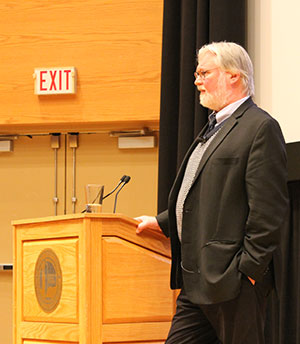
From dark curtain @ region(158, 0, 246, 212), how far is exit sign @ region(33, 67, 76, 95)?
619mm

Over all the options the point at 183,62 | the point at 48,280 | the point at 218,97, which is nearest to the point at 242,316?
the point at 218,97

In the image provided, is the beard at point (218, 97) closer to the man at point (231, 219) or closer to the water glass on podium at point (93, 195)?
the man at point (231, 219)

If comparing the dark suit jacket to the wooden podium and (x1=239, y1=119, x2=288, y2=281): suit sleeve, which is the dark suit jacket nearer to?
(x1=239, y1=119, x2=288, y2=281): suit sleeve

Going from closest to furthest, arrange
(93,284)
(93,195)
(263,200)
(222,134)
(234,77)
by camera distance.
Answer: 1. (263,200)
2. (222,134)
3. (234,77)
4. (93,284)
5. (93,195)

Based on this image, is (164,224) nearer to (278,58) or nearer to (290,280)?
(290,280)

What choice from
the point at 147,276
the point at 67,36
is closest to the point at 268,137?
the point at 147,276

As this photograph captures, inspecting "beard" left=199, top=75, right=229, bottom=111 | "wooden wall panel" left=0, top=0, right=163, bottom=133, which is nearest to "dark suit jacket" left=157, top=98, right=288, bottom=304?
"beard" left=199, top=75, right=229, bottom=111

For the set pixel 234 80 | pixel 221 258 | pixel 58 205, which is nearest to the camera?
pixel 221 258

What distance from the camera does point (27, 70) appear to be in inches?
174

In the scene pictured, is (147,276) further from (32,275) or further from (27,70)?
(27,70)

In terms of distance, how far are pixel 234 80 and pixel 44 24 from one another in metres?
2.26

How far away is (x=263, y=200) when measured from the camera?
2223 millimetres

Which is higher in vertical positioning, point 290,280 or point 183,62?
point 183,62

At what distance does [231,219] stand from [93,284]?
69cm
